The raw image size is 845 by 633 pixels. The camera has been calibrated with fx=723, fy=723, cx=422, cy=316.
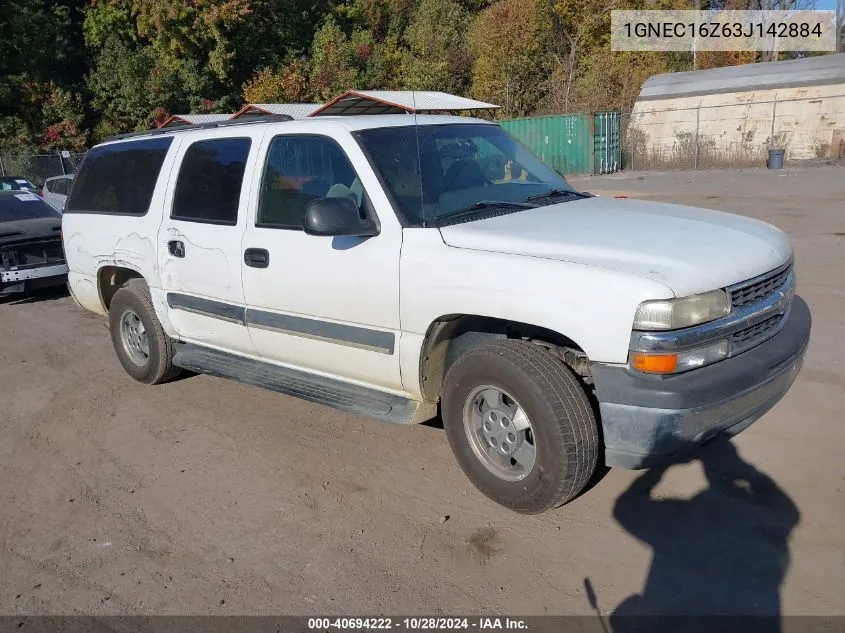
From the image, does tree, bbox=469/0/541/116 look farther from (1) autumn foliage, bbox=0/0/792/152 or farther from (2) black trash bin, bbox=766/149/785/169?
(2) black trash bin, bbox=766/149/785/169

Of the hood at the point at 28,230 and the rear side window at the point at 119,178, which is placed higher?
the rear side window at the point at 119,178

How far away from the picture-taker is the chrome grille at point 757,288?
3277mm

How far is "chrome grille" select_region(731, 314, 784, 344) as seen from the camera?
334 cm

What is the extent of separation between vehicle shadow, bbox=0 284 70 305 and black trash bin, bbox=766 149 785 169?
22.0 metres

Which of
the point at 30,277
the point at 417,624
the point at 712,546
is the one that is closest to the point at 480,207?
the point at 712,546

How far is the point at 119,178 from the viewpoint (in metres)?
5.76

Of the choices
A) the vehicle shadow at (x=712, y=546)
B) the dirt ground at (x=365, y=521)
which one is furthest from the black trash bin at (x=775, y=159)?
the vehicle shadow at (x=712, y=546)

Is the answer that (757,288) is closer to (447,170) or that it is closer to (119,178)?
(447,170)

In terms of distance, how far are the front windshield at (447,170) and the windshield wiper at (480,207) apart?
18 mm

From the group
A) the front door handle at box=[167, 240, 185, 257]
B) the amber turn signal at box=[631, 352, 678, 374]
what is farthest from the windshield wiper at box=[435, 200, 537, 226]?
the front door handle at box=[167, 240, 185, 257]

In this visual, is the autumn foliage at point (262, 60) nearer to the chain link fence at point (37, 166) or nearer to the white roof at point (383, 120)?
the chain link fence at point (37, 166)

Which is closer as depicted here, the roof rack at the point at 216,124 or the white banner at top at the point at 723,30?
the roof rack at the point at 216,124

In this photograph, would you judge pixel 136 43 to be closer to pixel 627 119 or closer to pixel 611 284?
pixel 627 119

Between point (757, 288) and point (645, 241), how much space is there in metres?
0.58
